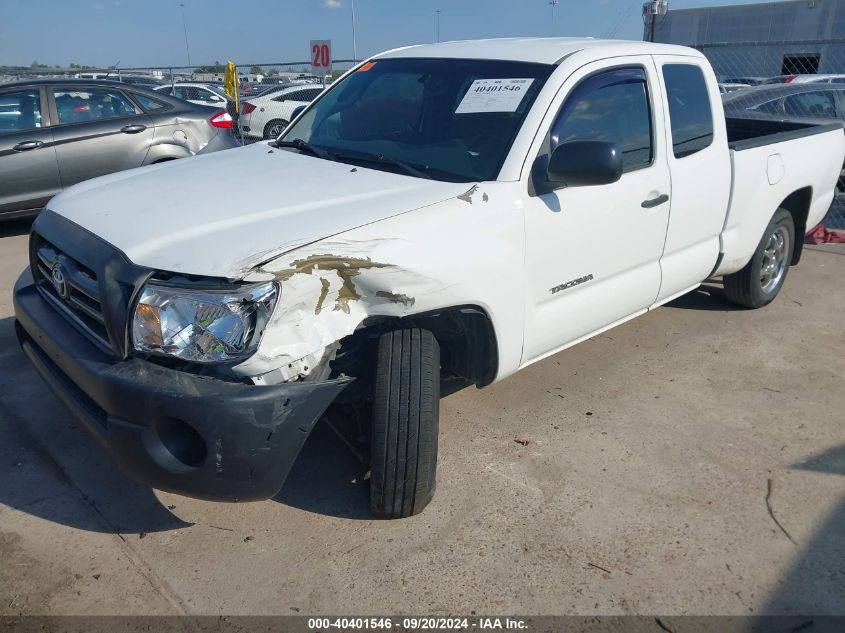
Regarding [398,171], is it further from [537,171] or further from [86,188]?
[86,188]

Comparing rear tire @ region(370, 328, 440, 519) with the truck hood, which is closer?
the truck hood

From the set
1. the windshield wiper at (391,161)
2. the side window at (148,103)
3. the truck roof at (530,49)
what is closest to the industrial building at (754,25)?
the side window at (148,103)

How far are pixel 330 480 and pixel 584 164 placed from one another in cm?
177

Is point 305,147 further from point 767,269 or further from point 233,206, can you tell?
point 767,269

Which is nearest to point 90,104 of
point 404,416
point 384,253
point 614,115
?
point 614,115

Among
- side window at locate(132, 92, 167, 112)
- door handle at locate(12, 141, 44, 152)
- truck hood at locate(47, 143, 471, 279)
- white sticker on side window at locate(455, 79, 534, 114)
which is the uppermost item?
white sticker on side window at locate(455, 79, 534, 114)

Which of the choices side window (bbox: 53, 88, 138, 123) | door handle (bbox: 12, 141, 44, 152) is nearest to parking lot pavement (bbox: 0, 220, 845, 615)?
door handle (bbox: 12, 141, 44, 152)

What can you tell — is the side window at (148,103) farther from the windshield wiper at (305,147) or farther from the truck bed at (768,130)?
the truck bed at (768,130)

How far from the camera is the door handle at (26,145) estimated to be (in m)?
7.23

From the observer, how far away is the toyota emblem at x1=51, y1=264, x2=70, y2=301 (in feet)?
9.52

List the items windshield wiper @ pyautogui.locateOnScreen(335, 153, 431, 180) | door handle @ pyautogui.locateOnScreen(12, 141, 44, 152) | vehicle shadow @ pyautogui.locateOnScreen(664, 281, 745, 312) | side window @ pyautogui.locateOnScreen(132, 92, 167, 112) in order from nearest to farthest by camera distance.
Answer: windshield wiper @ pyautogui.locateOnScreen(335, 153, 431, 180)
vehicle shadow @ pyautogui.locateOnScreen(664, 281, 745, 312)
door handle @ pyautogui.locateOnScreen(12, 141, 44, 152)
side window @ pyautogui.locateOnScreen(132, 92, 167, 112)

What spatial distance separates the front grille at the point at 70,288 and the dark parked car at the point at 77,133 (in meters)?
3.76

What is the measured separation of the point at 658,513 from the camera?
3.10 metres

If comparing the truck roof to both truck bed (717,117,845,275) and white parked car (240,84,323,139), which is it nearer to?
truck bed (717,117,845,275)
